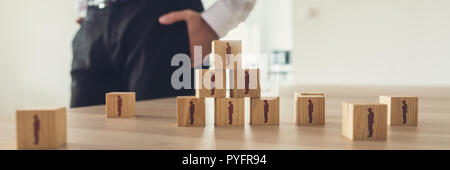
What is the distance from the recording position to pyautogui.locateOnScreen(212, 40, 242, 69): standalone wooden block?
0.91m

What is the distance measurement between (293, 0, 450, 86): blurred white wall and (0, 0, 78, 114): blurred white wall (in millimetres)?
2683

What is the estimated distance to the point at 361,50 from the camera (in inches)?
173

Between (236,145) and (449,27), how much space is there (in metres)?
4.28

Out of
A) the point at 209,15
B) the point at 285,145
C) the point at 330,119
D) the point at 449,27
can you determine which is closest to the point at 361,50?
the point at 449,27

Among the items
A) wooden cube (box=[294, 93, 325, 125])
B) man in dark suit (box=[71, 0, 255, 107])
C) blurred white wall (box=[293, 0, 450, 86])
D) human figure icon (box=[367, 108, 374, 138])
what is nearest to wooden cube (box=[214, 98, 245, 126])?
wooden cube (box=[294, 93, 325, 125])

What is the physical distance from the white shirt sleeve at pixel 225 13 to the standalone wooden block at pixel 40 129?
3.27 feet

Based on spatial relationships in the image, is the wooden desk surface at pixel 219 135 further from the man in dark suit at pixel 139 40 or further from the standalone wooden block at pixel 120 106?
the man in dark suit at pixel 139 40

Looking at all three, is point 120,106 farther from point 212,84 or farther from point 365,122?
point 365,122

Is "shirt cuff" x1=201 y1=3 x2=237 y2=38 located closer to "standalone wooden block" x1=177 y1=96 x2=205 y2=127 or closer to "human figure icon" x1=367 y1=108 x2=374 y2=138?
"standalone wooden block" x1=177 y1=96 x2=205 y2=127

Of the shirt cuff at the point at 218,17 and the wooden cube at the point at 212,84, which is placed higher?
the shirt cuff at the point at 218,17

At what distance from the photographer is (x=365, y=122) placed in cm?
67

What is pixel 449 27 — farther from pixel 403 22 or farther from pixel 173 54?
pixel 173 54

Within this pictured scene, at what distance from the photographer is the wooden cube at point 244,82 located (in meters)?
0.88

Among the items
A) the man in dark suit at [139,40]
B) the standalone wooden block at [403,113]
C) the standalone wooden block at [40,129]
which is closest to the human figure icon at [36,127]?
the standalone wooden block at [40,129]
